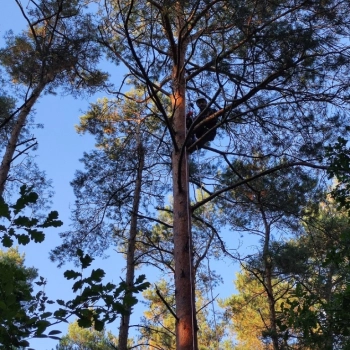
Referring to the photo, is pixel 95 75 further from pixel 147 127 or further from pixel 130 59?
pixel 130 59

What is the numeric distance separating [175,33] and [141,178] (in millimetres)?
2116

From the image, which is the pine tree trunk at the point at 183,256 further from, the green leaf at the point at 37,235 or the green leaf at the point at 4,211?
the green leaf at the point at 4,211

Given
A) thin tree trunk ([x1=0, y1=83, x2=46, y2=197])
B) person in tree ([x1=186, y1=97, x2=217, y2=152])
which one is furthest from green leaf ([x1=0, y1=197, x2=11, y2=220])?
thin tree trunk ([x1=0, y1=83, x2=46, y2=197])

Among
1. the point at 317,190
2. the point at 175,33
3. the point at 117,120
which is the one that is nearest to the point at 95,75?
the point at 117,120

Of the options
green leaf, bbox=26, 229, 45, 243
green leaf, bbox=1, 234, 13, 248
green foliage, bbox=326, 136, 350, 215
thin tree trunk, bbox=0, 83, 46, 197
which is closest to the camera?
green leaf, bbox=26, 229, 45, 243

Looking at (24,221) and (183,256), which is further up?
(183,256)

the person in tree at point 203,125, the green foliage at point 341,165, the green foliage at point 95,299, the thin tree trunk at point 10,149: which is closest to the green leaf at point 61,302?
the green foliage at point 95,299

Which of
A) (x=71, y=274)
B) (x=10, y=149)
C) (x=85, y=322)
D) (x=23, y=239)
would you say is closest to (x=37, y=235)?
(x=23, y=239)

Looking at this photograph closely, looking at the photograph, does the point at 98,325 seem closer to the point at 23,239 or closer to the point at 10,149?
the point at 23,239

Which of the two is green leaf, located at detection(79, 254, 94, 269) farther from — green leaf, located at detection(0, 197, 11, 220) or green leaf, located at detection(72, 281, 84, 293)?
green leaf, located at detection(0, 197, 11, 220)

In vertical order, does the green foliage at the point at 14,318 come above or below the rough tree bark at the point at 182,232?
below

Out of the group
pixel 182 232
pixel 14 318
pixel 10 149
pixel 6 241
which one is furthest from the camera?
pixel 10 149

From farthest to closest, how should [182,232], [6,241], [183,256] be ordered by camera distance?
[182,232], [183,256], [6,241]

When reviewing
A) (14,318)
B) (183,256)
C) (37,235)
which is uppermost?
(183,256)
